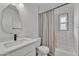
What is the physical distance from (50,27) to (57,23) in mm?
104

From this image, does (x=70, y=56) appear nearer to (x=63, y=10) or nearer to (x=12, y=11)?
(x=63, y=10)

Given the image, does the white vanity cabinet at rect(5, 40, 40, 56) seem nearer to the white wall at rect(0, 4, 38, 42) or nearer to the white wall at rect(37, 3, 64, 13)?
the white wall at rect(0, 4, 38, 42)

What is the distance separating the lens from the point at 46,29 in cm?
113

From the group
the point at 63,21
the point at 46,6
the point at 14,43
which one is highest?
the point at 46,6

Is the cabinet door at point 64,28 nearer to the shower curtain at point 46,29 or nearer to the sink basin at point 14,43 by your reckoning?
the shower curtain at point 46,29

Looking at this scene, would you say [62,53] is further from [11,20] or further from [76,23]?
[11,20]

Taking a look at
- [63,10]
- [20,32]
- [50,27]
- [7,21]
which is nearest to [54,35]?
[50,27]

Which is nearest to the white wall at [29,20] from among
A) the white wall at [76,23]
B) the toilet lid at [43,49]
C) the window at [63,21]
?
the toilet lid at [43,49]

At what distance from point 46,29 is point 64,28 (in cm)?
23

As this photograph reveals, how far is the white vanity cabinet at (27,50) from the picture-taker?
103cm

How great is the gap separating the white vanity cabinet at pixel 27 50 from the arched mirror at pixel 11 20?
23 cm

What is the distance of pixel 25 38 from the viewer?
1125 mm

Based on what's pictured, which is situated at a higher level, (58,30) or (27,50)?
(58,30)

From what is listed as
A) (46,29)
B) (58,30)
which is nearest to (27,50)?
(46,29)
